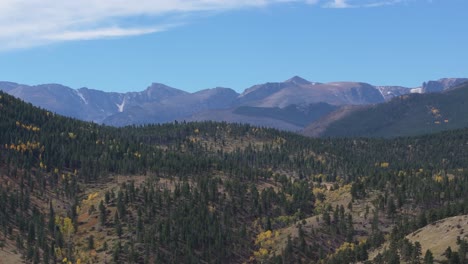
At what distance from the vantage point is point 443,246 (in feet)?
538

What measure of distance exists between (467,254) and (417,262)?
12.0 m

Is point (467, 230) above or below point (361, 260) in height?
above

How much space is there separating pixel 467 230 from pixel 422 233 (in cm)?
2083

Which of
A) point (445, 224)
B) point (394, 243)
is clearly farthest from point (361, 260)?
point (445, 224)

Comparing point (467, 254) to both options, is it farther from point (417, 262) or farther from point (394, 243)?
point (394, 243)

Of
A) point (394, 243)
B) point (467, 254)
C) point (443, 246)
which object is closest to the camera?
point (467, 254)

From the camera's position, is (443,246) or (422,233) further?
(422,233)

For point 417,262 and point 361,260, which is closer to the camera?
point 417,262

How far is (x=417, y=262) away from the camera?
6024 inches

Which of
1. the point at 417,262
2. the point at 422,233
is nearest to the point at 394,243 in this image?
the point at 422,233

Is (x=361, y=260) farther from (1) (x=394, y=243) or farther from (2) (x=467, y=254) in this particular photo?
(2) (x=467, y=254)

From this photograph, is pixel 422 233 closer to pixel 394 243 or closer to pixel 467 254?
pixel 394 243

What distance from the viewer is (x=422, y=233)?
190 metres

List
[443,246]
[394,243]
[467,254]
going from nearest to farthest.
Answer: [467,254], [443,246], [394,243]
